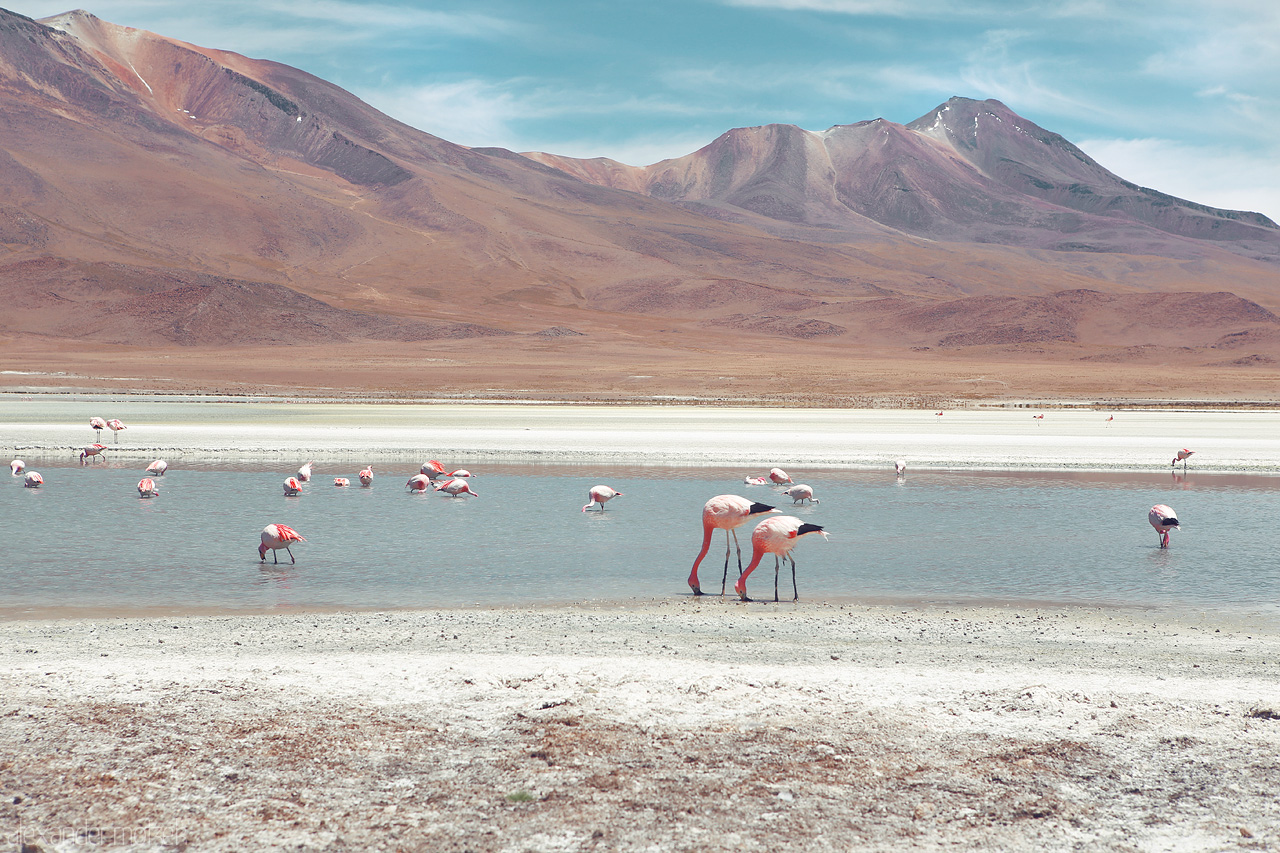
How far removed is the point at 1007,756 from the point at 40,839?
4.49m

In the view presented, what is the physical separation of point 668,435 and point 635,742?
20.8 meters

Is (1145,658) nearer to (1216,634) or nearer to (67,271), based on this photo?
(1216,634)

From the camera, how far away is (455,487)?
52.7 feet

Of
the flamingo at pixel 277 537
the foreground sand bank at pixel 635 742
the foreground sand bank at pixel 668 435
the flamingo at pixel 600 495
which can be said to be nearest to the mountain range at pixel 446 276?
the foreground sand bank at pixel 668 435

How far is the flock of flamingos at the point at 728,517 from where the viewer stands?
29.6 feet

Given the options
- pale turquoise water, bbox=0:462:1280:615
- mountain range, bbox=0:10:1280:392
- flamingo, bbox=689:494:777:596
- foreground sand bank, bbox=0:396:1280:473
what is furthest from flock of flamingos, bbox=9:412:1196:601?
mountain range, bbox=0:10:1280:392

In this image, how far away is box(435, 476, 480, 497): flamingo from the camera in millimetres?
16047

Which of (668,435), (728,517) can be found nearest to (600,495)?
(728,517)

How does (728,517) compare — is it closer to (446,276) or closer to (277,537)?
(277,537)

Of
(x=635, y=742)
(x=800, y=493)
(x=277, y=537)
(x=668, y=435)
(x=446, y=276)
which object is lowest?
(x=635, y=742)

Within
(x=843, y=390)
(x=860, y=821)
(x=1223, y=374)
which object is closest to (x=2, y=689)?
(x=860, y=821)

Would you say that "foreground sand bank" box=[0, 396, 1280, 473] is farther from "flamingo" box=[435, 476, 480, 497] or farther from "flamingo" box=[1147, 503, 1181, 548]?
"flamingo" box=[1147, 503, 1181, 548]

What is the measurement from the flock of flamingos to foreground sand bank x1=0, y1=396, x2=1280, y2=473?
2.54 m

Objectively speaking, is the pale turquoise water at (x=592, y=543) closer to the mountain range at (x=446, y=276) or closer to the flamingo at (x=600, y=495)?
the flamingo at (x=600, y=495)
